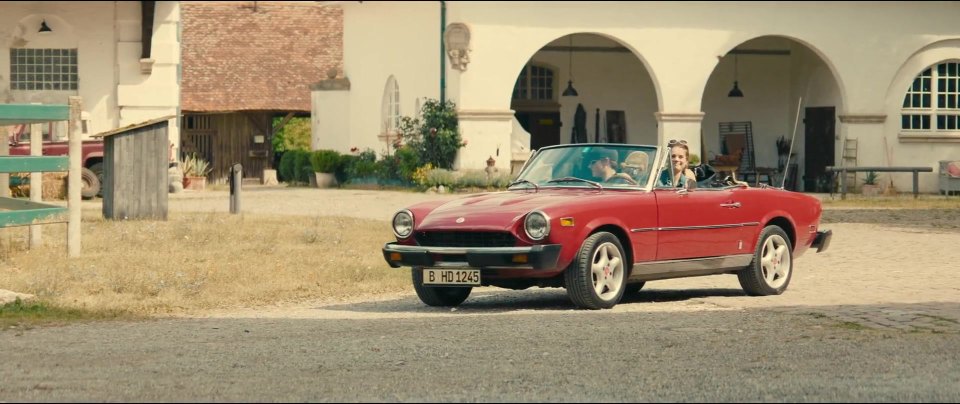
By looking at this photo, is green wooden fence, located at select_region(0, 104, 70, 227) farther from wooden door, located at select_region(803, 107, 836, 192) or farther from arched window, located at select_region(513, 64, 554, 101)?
wooden door, located at select_region(803, 107, 836, 192)

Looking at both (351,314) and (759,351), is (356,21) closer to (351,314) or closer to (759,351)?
(351,314)

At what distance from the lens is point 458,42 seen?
30984 mm

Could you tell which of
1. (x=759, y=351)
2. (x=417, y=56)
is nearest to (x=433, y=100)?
(x=417, y=56)

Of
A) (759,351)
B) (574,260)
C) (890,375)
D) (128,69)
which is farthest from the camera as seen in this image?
(128,69)

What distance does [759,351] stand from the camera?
8805mm

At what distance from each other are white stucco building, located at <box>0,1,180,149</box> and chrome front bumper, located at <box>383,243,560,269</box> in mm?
19713

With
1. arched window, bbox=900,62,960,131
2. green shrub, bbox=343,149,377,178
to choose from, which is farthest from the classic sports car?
green shrub, bbox=343,149,377,178

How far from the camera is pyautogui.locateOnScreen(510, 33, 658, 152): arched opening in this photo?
35562mm

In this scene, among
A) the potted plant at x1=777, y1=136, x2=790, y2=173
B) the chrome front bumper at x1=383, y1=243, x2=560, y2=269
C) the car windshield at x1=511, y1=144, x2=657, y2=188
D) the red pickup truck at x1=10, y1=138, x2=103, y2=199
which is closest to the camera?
the chrome front bumper at x1=383, y1=243, x2=560, y2=269

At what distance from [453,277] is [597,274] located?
1.03 metres

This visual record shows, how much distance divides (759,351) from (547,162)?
4.30 metres

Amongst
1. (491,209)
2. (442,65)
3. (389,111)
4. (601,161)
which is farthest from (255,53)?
(491,209)

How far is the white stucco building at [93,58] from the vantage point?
99.5ft

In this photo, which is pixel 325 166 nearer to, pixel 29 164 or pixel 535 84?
pixel 535 84
